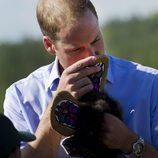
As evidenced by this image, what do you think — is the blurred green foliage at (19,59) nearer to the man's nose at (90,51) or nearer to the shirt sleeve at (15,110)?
the shirt sleeve at (15,110)

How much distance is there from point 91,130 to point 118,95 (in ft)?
1.37

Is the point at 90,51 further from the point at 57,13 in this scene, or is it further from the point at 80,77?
the point at 57,13

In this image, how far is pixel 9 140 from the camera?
3.19 metres

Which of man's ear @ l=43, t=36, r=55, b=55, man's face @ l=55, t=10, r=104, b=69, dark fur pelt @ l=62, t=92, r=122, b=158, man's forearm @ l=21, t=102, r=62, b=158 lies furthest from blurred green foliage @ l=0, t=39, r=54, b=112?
dark fur pelt @ l=62, t=92, r=122, b=158

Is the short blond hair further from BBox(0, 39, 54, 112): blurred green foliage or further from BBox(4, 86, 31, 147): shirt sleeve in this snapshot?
BBox(0, 39, 54, 112): blurred green foliage

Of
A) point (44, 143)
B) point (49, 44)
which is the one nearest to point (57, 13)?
point (49, 44)

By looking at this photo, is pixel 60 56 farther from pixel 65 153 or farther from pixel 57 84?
pixel 65 153

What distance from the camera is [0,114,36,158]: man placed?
10.3 feet

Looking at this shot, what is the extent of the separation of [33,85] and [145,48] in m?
10.1

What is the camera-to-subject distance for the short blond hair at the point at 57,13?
3.70 meters

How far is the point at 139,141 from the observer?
349cm

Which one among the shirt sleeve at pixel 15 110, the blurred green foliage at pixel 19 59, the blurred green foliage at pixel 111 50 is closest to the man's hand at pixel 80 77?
the shirt sleeve at pixel 15 110

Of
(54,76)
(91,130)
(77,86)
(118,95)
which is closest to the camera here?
(91,130)

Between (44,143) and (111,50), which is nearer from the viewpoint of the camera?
(44,143)
